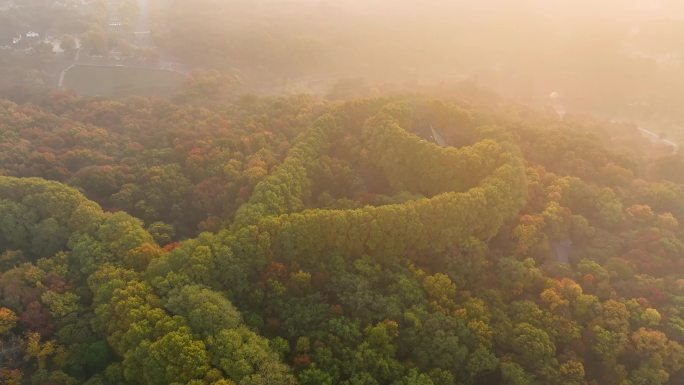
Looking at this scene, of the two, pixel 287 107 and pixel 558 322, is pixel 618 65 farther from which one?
pixel 558 322

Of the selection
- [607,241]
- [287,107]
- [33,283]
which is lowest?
[33,283]

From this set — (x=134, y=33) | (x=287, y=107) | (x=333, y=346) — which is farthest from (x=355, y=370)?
(x=134, y=33)

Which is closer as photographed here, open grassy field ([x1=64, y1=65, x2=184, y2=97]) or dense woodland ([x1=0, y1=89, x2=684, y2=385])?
dense woodland ([x1=0, y1=89, x2=684, y2=385])

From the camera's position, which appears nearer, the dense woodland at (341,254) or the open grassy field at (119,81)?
the dense woodland at (341,254)
